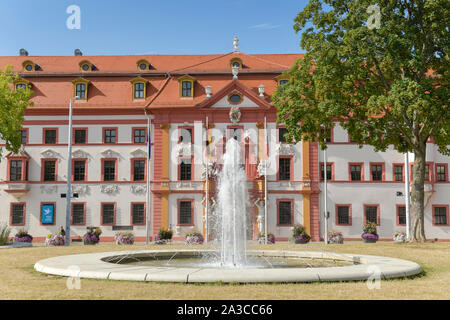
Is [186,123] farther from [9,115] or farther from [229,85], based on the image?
[9,115]

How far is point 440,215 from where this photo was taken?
39.7 meters

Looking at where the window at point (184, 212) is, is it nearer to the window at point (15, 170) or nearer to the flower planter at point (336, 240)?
the flower planter at point (336, 240)

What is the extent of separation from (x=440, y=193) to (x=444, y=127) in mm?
19045

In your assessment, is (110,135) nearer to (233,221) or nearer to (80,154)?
(80,154)

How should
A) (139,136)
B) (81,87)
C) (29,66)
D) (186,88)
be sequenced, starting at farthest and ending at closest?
(29,66) < (81,87) < (186,88) < (139,136)

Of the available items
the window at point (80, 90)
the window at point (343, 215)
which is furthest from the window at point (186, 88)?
the window at point (343, 215)

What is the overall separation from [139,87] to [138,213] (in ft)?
36.2

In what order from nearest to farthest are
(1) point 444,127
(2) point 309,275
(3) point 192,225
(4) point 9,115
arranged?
(2) point 309,275, (1) point 444,127, (4) point 9,115, (3) point 192,225

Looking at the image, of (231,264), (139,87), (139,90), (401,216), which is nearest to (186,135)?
(139,90)

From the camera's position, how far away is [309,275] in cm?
1064

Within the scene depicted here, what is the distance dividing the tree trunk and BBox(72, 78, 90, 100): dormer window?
2844 cm

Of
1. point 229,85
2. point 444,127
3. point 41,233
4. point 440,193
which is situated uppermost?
point 229,85

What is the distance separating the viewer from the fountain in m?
10.6
